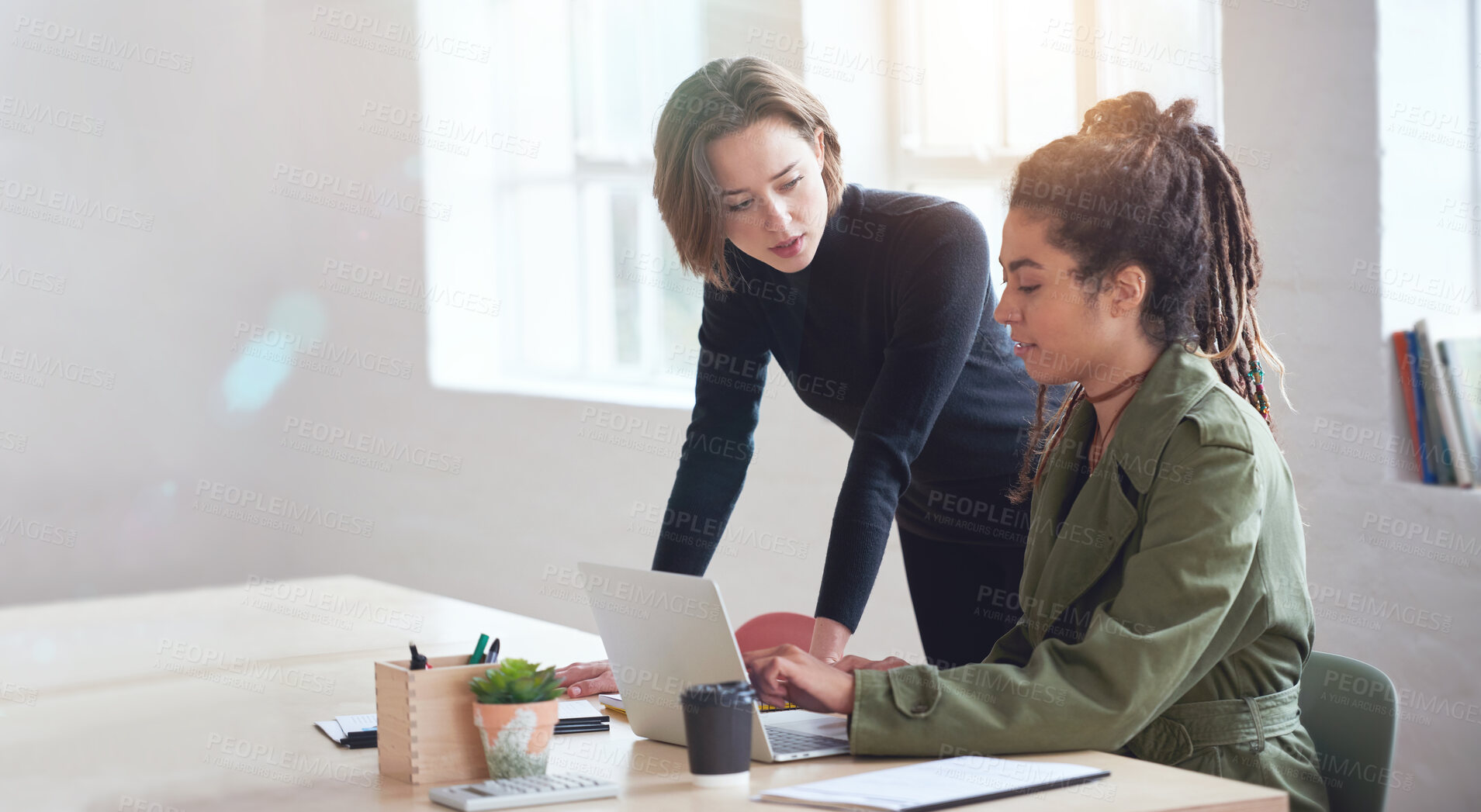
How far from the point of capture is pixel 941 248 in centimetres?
187

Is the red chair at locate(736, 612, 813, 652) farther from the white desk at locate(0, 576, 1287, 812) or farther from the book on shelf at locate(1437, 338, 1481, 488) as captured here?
the book on shelf at locate(1437, 338, 1481, 488)

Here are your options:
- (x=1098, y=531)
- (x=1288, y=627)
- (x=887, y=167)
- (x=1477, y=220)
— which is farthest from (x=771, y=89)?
(x=887, y=167)

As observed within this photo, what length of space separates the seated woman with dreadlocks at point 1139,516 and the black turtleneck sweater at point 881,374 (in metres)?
0.27

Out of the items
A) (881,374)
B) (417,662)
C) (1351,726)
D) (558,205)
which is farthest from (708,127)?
(558,205)

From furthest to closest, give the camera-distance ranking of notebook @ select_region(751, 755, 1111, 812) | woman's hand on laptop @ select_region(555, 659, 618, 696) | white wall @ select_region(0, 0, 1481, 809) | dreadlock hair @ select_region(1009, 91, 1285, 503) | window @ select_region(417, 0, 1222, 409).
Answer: white wall @ select_region(0, 0, 1481, 809) → window @ select_region(417, 0, 1222, 409) → woman's hand on laptop @ select_region(555, 659, 618, 696) → dreadlock hair @ select_region(1009, 91, 1285, 503) → notebook @ select_region(751, 755, 1111, 812)

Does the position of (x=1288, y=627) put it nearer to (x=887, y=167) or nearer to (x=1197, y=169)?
(x=1197, y=169)

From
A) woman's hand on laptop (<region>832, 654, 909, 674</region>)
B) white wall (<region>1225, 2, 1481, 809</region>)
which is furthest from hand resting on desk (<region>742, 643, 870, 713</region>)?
white wall (<region>1225, 2, 1481, 809</region>)

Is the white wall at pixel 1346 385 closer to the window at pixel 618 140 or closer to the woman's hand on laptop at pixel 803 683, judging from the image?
the window at pixel 618 140

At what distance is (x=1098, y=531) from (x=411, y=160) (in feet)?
13.3

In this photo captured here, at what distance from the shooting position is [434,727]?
4.20ft

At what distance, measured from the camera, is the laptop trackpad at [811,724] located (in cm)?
A: 139

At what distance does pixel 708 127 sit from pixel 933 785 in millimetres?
1009

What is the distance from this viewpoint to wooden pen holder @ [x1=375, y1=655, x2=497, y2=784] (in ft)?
4.18

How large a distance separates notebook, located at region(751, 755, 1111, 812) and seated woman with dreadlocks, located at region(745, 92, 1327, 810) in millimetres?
48
